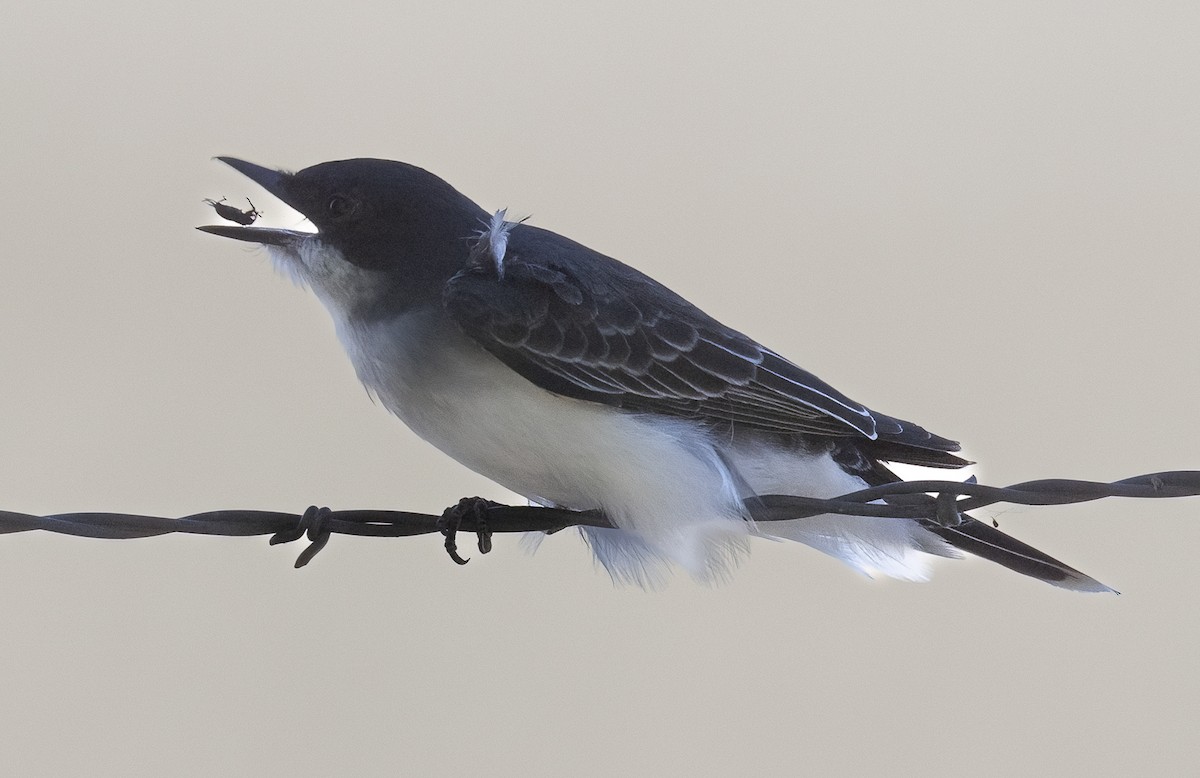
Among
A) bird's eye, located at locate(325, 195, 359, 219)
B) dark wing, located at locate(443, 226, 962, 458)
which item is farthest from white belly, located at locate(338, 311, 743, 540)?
bird's eye, located at locate(325, 195, 359, 219)

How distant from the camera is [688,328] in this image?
670cm

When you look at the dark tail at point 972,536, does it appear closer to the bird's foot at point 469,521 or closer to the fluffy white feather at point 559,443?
the fluffy white feather at point 559,443

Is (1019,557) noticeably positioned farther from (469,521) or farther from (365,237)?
(365,237)

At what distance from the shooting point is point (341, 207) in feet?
21.5

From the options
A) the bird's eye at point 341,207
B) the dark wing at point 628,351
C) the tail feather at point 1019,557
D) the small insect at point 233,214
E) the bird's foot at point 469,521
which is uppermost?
the bird's eye at point 341,207

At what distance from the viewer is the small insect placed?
21.9 feet

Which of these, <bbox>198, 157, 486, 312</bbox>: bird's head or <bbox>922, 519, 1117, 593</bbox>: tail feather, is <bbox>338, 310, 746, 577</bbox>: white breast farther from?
<bbox>922, 519, 1117, 593</bbox>: tail feather

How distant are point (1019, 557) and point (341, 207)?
11.9 ft

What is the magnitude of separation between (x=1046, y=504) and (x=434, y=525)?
244 cm

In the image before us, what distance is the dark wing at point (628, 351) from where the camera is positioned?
20.4 ft

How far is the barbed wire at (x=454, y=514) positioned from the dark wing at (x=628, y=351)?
62cm

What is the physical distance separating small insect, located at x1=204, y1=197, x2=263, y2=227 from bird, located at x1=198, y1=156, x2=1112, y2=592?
0.53ft

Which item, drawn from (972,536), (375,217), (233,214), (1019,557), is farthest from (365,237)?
(1019,557)

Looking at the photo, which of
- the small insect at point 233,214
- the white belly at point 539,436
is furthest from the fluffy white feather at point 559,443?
the small insect at point 233,214
